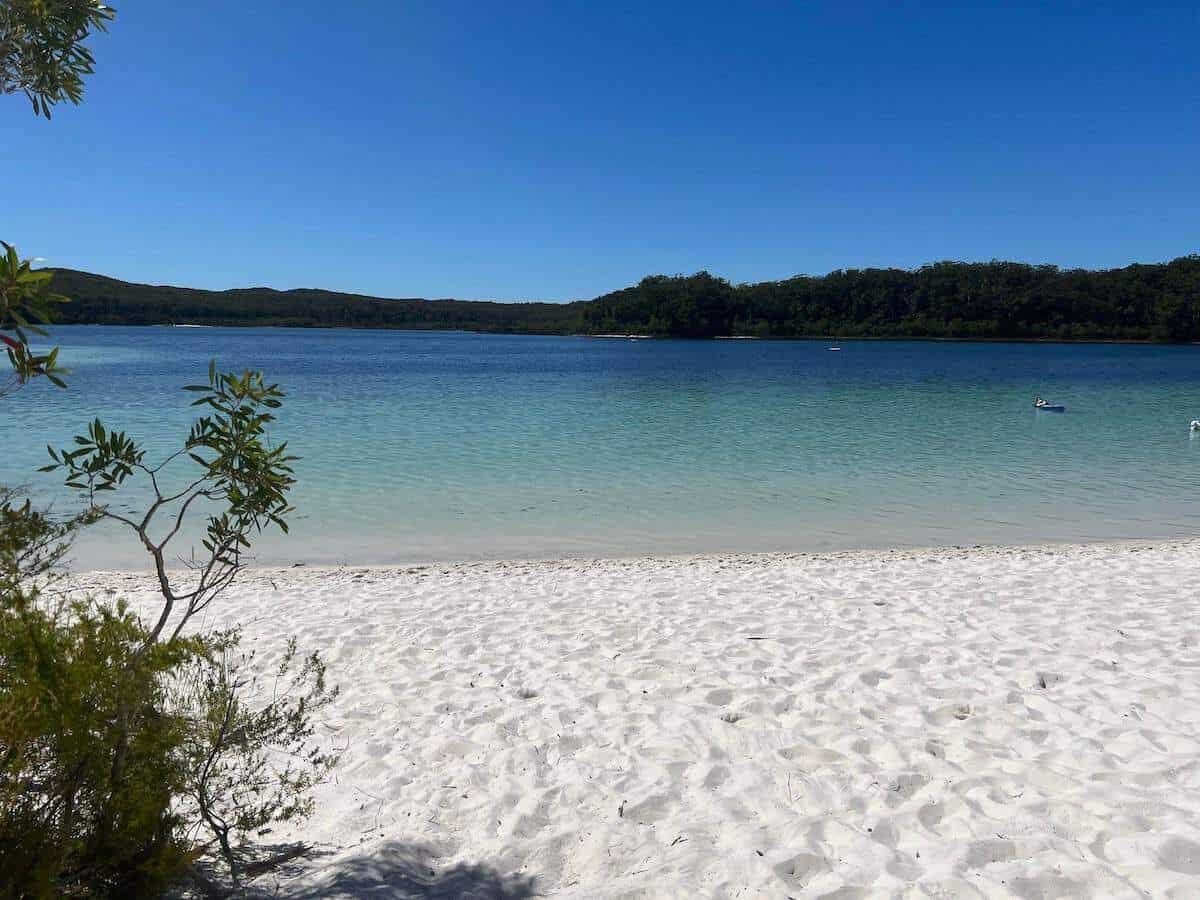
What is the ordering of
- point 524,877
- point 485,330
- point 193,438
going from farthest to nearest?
point 485,330, point 524,877, point 193,438

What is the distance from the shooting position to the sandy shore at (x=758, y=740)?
10.2 ft

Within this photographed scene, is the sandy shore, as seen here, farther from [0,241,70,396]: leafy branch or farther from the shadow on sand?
[0,241,70,396]: leafy branch

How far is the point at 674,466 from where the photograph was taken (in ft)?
55.4

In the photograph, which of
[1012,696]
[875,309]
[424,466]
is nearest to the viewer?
[1012,696]

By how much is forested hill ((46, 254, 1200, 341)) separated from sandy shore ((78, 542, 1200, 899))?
127m

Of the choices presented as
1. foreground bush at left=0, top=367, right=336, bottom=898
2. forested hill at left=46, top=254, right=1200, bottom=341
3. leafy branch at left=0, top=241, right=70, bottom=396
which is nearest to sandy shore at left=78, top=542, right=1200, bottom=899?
foreground bush at left=0, top=367, right=336, bottom=898

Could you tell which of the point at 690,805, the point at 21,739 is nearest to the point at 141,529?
the point at 21,739

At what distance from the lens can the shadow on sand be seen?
2.94 m

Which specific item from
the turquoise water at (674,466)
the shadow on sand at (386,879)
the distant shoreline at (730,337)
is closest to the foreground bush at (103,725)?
the shadow on sand at (386,879)


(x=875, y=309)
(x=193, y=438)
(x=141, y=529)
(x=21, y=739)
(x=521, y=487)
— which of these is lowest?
(x=521, y=487)

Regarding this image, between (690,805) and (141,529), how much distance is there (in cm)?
261

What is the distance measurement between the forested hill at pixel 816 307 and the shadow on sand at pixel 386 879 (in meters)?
129

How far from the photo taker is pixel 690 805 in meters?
3.65

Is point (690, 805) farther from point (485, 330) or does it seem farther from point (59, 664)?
point (485, 330)
